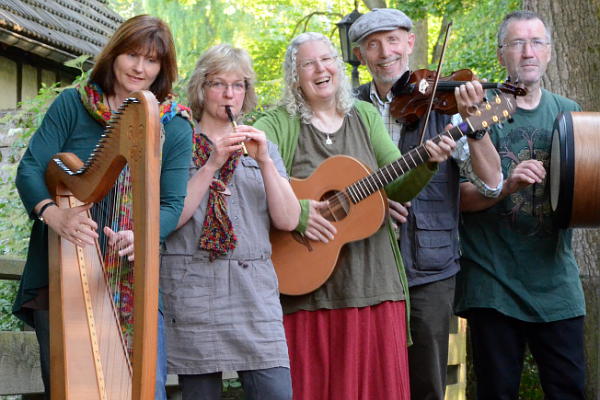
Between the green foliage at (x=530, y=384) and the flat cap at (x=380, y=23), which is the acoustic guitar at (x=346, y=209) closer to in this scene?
the flat cap at (x=380, y=23)

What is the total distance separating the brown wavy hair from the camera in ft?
10.9

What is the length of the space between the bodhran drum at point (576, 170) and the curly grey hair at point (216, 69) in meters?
1.34

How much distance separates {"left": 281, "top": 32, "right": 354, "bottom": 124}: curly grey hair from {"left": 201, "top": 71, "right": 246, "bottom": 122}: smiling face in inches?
19.6

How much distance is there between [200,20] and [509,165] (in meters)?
16.2

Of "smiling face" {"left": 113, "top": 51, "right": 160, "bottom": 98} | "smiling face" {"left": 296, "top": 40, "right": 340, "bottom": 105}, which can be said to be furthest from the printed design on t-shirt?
"smiling face" {"left": 113, "top": 51, "right": 160, "bottom": 98}

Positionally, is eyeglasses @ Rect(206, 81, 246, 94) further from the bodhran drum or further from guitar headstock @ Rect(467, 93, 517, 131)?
the bodhran drum

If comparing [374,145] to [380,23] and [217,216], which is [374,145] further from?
[217,216]

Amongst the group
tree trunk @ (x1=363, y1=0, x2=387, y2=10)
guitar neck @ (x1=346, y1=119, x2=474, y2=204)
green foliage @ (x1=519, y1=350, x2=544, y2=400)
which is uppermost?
tree trunk @ (x1=363, y1=0, x2=387, y2=10)

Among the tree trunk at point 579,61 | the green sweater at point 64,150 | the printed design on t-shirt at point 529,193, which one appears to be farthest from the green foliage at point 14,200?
the tree trunk at point 579,61

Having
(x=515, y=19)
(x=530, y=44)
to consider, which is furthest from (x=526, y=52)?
(x=515, y=19)

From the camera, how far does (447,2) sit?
46.8ft

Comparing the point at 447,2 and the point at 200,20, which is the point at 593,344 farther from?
the point at 200,20

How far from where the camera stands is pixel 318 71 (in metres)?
4.15

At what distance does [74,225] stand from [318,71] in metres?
1.56
